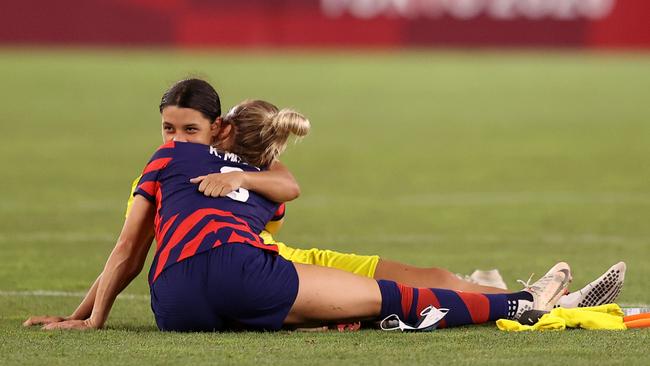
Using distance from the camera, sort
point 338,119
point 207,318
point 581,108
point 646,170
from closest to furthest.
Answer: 1. point 207,318
2. point 646,170
3. point 338,119
4. point 581,108

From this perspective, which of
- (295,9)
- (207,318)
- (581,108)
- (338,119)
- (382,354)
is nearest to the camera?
(382,354)

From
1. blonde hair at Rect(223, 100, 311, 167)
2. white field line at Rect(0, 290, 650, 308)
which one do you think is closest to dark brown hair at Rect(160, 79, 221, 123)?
blonde hair at Rect(223, 100, 311, 167)

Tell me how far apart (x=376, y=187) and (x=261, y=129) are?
18.3 ft

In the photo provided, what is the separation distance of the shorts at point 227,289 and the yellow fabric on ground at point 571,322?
2.76ft

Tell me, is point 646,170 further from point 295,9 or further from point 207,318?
point 295,9

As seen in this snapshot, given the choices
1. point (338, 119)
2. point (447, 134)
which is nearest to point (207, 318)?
point (447, 134)

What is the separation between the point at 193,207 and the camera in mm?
5211

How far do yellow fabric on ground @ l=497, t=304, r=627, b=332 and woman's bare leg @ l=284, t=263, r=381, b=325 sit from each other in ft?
1.69

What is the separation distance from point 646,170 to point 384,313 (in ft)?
24.0

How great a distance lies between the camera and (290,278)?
202 inches

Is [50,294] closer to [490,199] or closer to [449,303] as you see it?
[449,303]

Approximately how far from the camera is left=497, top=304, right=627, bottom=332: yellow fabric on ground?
17.0ft

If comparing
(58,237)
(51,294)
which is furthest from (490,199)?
(51,294)

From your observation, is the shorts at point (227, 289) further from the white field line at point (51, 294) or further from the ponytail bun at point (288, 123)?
the white field line at point (51, 294)
